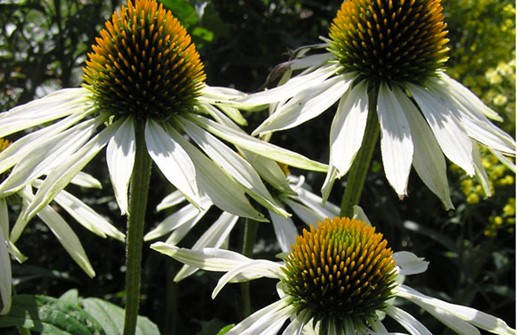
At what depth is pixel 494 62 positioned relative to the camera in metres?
2.18

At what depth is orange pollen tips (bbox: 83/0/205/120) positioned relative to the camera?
1.12 m

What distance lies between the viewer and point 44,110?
44.1 inches

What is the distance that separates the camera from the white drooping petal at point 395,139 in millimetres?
981

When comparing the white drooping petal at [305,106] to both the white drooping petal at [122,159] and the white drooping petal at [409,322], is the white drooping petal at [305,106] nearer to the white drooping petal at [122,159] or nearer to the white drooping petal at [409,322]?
the white drooping petal at [122,159]

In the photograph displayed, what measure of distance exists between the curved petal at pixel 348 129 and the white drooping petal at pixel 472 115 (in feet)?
0.45

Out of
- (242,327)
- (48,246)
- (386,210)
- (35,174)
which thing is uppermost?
(35,174)

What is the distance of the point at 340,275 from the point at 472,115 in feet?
1.17

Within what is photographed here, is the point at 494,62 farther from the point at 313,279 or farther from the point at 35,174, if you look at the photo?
the point at 35,174

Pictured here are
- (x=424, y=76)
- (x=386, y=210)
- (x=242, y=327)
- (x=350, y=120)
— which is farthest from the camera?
(x=386, y=210)

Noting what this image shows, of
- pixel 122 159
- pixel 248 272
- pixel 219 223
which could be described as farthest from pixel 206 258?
pixel 219 223

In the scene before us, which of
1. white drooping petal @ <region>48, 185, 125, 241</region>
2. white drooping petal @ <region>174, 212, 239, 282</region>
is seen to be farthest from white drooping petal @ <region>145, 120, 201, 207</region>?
white drooping petal @ <region>174, 212, 239, 282</region>

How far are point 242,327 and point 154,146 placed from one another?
28 cm

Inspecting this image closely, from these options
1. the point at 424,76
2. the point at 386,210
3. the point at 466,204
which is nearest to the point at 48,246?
the point at 386,210

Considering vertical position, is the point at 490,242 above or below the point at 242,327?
below
